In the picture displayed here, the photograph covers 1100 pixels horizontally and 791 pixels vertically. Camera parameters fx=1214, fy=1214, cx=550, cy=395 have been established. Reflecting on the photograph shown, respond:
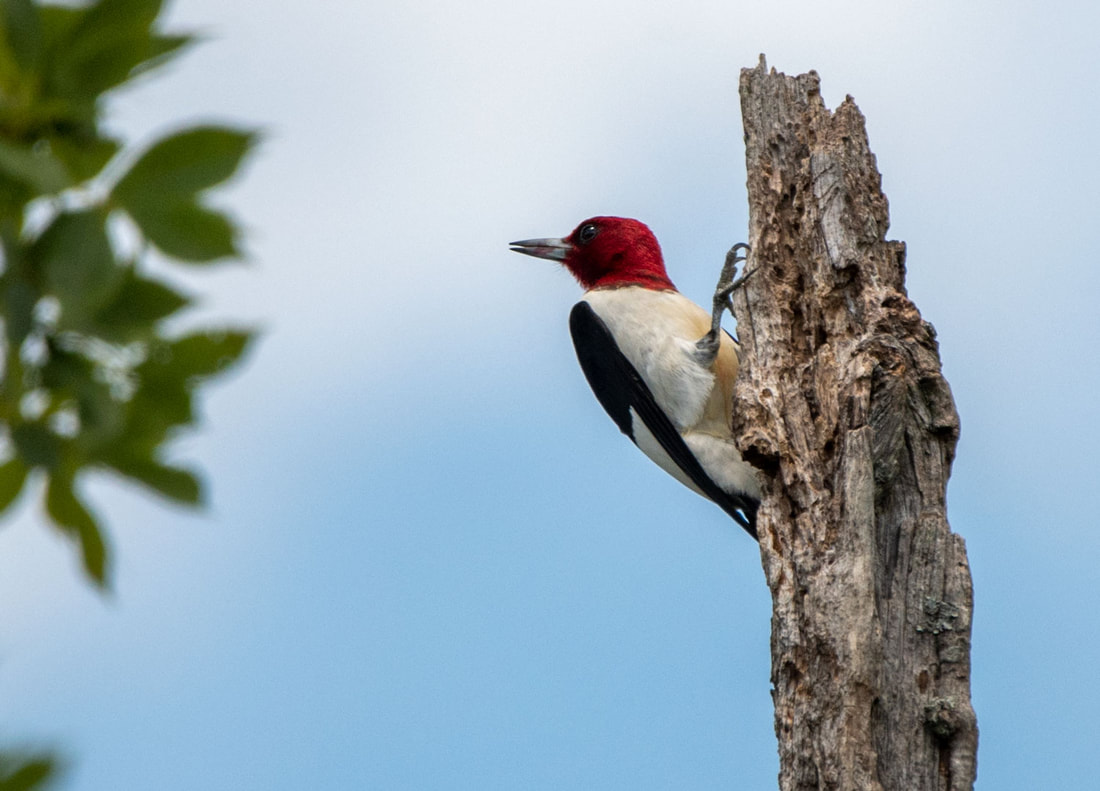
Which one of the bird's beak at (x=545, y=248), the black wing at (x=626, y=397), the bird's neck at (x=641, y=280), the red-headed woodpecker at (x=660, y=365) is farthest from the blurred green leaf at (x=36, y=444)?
the bird's beak at (x=545, y=248)

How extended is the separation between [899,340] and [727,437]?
1312 mm

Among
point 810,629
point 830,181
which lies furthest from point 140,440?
point 830,181

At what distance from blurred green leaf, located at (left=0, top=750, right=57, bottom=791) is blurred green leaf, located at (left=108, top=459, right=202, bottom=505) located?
0.22 metres

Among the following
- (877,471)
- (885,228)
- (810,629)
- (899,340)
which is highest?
(885,228)

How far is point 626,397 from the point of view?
5309mm

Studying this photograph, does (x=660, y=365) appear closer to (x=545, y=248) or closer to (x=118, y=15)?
(x=545, y=248)

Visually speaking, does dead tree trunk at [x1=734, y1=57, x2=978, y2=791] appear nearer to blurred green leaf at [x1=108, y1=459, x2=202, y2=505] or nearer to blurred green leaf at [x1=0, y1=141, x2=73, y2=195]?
blurred green leaf at [x1=108, y1=459, x2=202, y2=505]

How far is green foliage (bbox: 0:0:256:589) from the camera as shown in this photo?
0.76 meters

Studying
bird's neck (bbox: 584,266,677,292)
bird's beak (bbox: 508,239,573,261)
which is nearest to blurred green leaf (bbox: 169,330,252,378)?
bird's neck (bbox: 584,266,677,292)

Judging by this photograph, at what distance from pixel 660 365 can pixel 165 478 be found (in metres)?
4.25

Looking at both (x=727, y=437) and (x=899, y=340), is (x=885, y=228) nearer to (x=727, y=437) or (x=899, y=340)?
(x=899, y=340)

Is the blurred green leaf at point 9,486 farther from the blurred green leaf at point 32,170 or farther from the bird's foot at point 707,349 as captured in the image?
the bird's foot at point 707,349

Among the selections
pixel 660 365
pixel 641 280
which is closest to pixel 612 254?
pixel 641 280

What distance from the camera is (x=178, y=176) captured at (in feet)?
2.57
